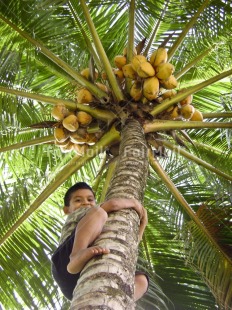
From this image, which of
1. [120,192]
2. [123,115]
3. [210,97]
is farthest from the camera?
[210,97]

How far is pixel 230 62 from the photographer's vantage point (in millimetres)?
5039

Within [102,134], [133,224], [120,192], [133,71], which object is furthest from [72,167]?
[133,224]

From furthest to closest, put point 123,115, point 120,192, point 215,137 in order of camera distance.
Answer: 1. point 215,137
2. point 123,115
3. point 120,192

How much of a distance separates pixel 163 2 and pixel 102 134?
1933 millimetres

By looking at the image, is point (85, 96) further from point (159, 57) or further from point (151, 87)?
point (159, 57)

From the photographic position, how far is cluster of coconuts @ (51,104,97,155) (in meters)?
4.25

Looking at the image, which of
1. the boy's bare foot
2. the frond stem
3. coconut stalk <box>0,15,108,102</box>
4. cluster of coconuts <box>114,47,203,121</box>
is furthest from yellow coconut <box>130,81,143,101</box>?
the boy's bare foot

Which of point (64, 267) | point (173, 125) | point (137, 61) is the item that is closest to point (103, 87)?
point (137, 61)

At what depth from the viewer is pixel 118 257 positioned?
87.0 inches

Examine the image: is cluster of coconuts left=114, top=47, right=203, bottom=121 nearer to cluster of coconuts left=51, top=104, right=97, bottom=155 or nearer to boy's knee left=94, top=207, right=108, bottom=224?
cluster of coconuts left=51, top=104, right=97, bottom=155

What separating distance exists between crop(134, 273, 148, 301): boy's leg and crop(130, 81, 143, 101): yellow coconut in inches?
61.9

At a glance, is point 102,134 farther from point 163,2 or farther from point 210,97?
point 210,97

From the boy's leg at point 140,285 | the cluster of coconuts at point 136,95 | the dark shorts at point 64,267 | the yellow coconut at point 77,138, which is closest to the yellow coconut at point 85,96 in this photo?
the cluster of coconuts at point 136,95

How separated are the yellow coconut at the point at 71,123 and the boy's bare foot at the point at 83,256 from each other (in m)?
1.82
